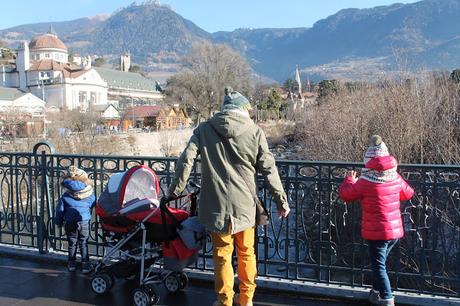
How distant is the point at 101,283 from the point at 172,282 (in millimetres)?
683

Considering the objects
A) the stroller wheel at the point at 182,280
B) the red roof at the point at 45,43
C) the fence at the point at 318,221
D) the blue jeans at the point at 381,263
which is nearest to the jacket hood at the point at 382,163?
the fence at the point at 318,221

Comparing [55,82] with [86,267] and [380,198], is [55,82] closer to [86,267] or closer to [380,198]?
[86,267]

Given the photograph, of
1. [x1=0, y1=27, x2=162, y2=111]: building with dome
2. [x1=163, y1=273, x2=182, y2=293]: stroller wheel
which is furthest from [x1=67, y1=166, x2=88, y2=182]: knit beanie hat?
[x1=0, y1=27, x2=162, y2=111]: building with dome

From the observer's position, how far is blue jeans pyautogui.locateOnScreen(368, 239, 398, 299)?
4.18 m

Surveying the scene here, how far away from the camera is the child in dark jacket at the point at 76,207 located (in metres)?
5.24

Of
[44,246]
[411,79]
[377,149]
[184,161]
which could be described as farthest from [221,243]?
[411,79]

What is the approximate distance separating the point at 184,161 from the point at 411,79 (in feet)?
41.3

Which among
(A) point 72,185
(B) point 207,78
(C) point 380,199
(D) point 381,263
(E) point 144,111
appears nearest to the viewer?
(C) point 380,199

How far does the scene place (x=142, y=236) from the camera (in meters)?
4.61

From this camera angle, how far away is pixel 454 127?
1373 centimetres

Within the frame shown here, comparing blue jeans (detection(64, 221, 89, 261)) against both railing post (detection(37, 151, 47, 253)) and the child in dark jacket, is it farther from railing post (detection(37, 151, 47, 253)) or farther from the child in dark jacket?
railing post (detection(37, 151, 47, 253))

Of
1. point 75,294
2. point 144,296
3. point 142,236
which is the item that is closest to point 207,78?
point 75,294

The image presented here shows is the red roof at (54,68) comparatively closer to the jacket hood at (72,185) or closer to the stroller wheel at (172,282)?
the jacket hood at (72,185)

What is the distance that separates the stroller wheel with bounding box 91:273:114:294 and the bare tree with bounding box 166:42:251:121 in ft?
219
